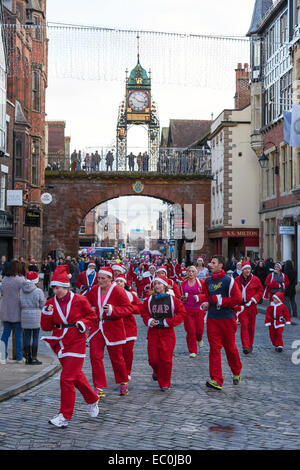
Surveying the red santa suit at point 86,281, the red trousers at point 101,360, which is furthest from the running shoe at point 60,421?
the red santa suit at point 86,281

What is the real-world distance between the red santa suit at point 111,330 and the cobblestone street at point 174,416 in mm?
406

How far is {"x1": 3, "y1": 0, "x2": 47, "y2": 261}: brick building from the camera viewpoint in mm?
34344

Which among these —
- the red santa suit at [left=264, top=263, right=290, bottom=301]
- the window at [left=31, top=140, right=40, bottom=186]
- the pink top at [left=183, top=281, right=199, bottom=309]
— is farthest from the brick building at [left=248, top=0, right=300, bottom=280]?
the pink top at [left=183, top=281, right=199, bottom=309]

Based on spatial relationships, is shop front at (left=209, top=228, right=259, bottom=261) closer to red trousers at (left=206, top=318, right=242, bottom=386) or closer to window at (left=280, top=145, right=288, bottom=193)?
window at (left=280, top=145, right=288, bottom=193)

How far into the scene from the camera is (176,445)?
21.7ft

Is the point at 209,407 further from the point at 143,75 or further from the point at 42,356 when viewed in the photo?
the point at 143,75

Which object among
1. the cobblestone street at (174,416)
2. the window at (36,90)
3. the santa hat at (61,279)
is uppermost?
the window at (36,90)

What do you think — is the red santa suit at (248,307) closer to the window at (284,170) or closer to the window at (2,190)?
the window at (2,190)

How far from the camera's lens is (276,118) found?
36031mm

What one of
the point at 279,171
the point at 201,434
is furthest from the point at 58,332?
the point at 279,171

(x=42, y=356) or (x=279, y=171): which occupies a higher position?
(x=279, y=171)

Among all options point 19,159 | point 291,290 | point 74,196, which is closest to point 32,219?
point 19,159

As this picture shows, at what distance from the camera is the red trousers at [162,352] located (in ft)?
32.1
